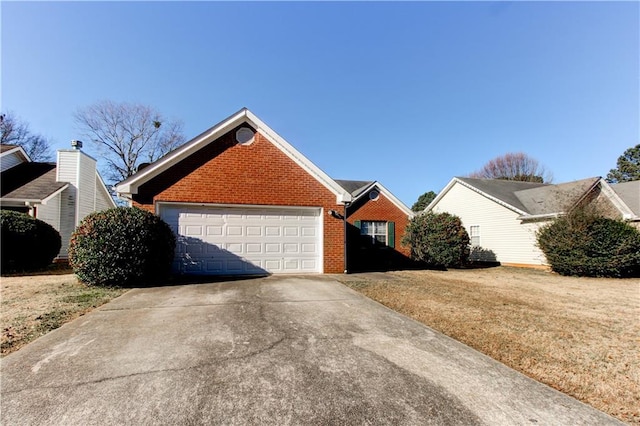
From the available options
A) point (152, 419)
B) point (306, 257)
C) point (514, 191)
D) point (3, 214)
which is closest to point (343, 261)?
point (306, 257)

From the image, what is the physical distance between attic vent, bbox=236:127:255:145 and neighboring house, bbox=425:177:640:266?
11.7 m

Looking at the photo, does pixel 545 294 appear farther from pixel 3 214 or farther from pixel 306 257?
pixel 3 214

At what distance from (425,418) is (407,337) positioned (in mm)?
1936

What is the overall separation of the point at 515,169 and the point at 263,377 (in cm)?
4713

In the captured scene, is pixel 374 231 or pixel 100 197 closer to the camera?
pixel 374 231

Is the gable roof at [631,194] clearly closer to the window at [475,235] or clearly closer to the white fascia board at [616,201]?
the white fascia board at [616,201]

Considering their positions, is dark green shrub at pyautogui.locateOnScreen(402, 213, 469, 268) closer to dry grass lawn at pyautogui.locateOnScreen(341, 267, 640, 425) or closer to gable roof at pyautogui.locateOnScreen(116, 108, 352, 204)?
dry grass lawn at pyautogui.locateOnScreen(341, 267, 640, 425)

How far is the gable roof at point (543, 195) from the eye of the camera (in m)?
14.8

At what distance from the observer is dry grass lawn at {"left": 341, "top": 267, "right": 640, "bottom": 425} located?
10.1 feet

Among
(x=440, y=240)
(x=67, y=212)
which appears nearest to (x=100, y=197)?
(x=67, y=212)

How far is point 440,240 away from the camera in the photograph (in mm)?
14195

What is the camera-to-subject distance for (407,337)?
431cm

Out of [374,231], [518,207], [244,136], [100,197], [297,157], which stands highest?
[244,136]

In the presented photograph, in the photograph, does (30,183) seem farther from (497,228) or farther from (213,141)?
(497,228)
